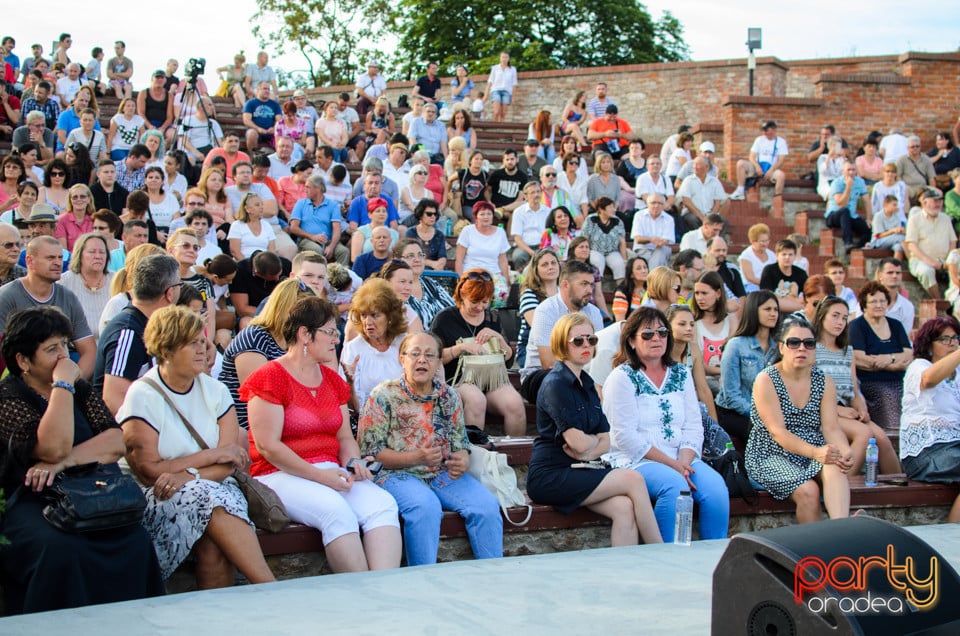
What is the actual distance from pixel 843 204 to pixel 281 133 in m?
7.27

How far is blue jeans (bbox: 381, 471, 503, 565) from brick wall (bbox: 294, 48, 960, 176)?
1146 cm

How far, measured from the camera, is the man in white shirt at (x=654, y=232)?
11.0 meters

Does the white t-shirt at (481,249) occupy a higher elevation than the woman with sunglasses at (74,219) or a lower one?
lower

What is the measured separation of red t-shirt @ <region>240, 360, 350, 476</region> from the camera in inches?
200

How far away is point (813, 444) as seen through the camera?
20.4 feet

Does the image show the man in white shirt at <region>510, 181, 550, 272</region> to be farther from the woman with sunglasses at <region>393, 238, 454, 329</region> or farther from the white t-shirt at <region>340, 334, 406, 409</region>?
the white t-shirt at <region>340, 334, 406, 409</region>

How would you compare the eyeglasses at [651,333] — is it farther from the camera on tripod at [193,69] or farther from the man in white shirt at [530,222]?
the camera on tripod at [193,69]

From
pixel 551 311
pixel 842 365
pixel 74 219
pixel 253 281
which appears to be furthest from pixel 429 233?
pixel 842 365

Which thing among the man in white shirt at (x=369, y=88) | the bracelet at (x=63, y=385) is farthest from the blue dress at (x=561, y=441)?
the man in white shirt at (x=369, y=88)

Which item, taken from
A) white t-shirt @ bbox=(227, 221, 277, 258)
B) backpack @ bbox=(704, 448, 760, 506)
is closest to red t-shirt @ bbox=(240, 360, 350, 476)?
backpack @ bbox=(704, 448, 760, 506)

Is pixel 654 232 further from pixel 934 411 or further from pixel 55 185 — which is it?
pixel 55 185

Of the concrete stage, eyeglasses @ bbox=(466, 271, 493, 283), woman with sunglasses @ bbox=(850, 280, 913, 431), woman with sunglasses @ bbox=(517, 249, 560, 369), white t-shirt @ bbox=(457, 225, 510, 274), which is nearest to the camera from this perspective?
the concrete stage

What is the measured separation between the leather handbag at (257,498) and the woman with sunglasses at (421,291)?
118 inches

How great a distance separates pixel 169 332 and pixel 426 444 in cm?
141
